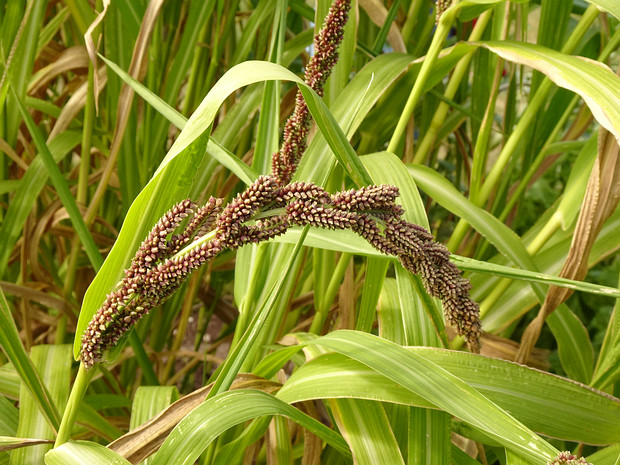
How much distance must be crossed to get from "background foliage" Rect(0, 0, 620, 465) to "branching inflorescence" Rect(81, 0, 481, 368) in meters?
0.05

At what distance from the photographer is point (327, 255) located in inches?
33.0

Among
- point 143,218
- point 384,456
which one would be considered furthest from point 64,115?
point 384,456

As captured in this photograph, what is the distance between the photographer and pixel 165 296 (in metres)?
0.42

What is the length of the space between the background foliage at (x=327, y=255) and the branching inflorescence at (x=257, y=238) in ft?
0.16

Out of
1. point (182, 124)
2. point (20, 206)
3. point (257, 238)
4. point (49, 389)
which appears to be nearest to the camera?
point (257, 238)

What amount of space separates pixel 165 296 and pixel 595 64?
1.52ft

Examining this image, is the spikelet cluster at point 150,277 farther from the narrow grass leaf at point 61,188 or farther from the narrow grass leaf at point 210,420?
the narrow grass leaf at point 61,188

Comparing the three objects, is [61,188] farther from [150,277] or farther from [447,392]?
[447,392]

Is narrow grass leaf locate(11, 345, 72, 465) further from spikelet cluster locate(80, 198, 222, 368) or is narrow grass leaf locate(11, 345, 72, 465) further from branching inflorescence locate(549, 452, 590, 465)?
branching inflorescence locate(549, 452, 590, 465)

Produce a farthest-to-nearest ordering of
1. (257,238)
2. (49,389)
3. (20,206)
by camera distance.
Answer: (20,206) < (49,389) < (257,238)

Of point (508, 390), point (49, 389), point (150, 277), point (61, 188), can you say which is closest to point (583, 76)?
point (508, 390)

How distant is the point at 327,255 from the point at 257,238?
452 millimetres

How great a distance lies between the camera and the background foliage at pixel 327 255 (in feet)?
1.64

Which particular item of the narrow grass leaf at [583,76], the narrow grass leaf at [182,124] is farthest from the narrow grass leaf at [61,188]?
the narrow grass leaf at [583,76]
